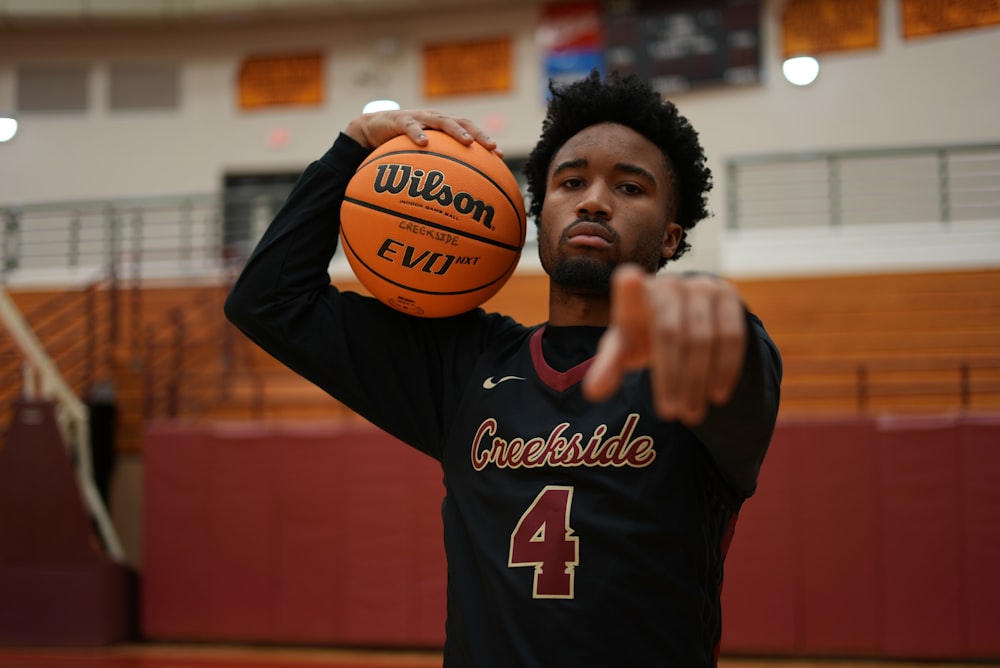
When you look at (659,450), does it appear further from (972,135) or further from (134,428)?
(972,135)

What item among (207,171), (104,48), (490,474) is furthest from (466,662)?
(104,48)

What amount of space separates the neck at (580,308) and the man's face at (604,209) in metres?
0.05

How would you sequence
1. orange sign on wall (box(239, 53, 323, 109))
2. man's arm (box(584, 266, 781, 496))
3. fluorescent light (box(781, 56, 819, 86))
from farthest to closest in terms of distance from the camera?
orange sign on wall (box(239, 53, 323, 109)) → fluorescent light (box(781, 56, 819, 86)) → man's arm (box(584, 266, 781, 496))

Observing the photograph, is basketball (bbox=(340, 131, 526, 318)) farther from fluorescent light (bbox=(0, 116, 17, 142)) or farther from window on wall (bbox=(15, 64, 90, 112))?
window on wall (bbox=(15, 64, 90, 112))

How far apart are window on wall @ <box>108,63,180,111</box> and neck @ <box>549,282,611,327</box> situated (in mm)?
10429

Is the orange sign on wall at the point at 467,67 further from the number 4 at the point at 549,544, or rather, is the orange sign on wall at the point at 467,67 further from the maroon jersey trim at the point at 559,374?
the number 4 at the point at 549,544

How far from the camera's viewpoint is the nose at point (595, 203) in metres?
1.50

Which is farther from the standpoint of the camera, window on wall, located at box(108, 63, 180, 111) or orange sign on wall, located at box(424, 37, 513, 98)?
window on wall, located at box(108, 63, 180, 111)

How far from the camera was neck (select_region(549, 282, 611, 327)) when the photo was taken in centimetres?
159

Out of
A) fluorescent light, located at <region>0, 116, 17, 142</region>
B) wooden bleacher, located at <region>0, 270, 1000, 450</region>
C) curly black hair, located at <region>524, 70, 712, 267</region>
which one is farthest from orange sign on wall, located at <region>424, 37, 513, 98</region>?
curly black hair, located at <region>524, 70, 712, 267</region>

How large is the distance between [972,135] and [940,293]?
2.14 m

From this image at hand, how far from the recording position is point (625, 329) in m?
0.87

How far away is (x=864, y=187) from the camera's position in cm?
902

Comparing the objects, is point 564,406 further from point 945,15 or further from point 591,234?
point 945,15
